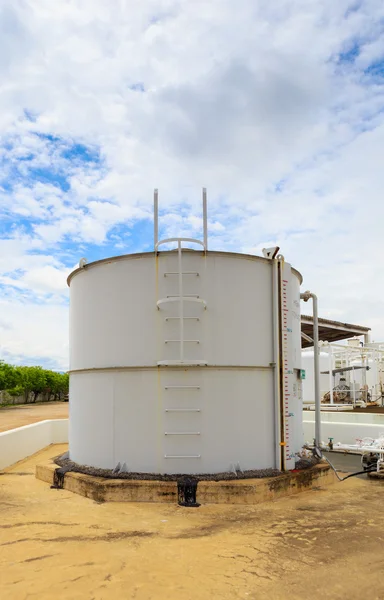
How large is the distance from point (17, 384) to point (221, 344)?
49454mm

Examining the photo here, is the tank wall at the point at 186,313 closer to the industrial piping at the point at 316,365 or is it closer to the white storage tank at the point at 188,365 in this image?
the white storage tank at the point at 188,365

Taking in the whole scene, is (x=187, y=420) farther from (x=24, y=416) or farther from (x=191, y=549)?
(x=24, y=416)

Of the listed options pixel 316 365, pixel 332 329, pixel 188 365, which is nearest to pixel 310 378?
pixel 332 329

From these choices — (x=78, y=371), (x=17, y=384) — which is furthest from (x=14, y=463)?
(x=17, y=384)

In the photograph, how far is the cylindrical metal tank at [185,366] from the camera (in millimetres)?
8438

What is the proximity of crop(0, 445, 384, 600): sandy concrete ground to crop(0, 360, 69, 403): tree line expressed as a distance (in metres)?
45.6

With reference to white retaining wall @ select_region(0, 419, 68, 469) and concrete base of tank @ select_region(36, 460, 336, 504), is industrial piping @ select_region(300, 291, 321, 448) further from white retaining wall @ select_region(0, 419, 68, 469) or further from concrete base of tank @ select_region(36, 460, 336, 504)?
white retaining wall @ select_region(0, 419, 68, 469)

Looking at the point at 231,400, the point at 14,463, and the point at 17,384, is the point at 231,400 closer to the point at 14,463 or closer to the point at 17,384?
the point at 14,463

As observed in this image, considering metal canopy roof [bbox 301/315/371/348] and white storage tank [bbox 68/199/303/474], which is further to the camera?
metal canopy roof [bbox 301/315/371/348]

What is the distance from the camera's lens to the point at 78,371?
980cm

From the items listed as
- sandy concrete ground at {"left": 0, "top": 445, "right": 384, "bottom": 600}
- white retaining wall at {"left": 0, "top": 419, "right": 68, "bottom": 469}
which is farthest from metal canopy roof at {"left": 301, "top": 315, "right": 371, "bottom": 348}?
sandy concrete ground at {"left": 0, "top": 445, "right": 384, "bottom": 600}

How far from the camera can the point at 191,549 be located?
5695 millimetres

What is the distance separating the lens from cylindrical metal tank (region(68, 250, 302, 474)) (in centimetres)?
844

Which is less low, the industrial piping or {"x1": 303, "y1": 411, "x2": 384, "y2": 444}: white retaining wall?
the industrial piping
